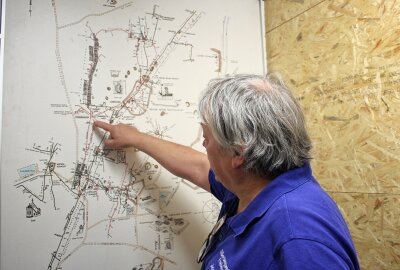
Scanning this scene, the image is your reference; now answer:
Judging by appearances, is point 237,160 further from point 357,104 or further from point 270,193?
point 357,104

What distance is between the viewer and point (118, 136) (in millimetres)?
1311

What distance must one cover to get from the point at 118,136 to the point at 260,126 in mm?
711

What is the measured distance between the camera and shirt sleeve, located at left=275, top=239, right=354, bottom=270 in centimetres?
62

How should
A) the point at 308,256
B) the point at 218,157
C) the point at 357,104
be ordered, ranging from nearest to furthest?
the point at 308,256
the point at 218,157
the point at 357,104

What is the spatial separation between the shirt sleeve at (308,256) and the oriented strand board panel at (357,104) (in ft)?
2.20

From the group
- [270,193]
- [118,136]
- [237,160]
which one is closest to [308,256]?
[270,193]

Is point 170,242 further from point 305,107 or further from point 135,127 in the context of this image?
point 305,107

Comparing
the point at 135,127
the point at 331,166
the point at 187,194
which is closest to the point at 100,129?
the point at 135,127

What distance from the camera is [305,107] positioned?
1.53 m

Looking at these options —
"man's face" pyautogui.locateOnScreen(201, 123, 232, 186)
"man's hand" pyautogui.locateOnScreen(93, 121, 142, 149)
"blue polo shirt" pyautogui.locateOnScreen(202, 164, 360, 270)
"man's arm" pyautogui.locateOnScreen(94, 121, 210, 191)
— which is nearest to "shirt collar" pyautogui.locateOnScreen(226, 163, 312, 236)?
"blue polo shirt" pyautogui.locateOnScreen(202, 164, 360, 270)

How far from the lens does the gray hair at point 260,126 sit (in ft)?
2.61

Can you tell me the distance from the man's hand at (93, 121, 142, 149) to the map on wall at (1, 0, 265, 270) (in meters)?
0.04

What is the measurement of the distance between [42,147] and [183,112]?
0.61m

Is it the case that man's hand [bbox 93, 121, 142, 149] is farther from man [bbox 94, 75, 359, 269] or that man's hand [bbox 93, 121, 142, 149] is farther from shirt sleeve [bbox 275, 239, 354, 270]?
shirt sleeve [bbox 275, 239, 354, 270]
